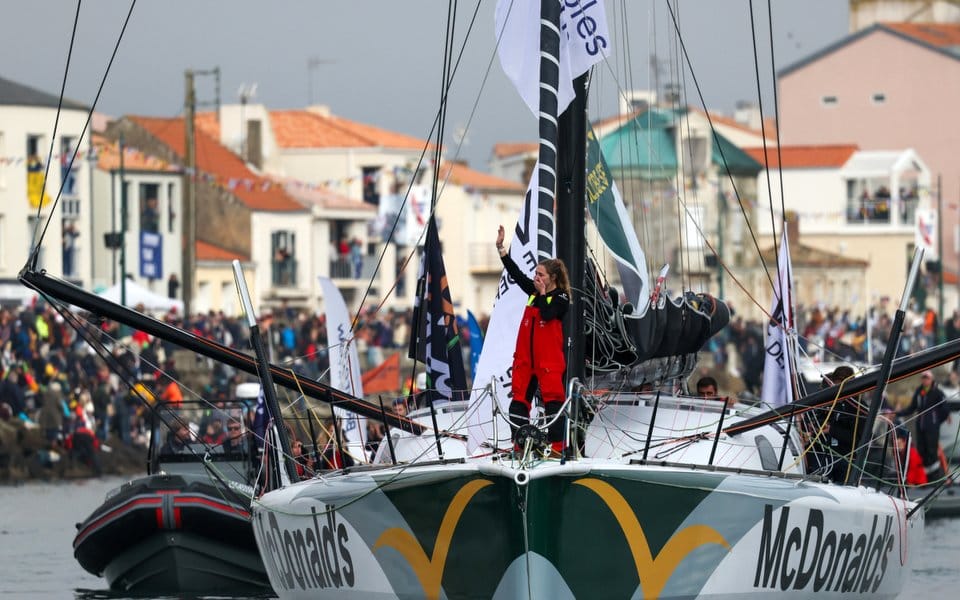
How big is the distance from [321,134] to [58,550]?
70294 mm

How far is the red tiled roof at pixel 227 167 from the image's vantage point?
85.1 metres

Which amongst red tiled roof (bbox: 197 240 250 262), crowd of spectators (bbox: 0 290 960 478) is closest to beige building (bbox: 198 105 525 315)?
red tiled roof (bbox: 197 240 250 262)

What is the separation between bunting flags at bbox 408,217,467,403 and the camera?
19859 millimetres

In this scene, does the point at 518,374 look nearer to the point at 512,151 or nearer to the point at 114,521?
the point at 114,521

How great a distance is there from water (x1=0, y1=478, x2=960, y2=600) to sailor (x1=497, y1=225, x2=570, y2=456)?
8058 millimetres

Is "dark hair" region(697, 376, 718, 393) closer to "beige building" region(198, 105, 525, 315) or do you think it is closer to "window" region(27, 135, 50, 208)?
"window" region(27, 135, 50, 208)

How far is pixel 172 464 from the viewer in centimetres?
2270

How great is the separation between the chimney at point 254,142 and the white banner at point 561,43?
7592 cm

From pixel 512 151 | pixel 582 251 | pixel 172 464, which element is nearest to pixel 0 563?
pixel 172 464

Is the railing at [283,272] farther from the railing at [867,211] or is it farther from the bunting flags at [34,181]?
the railing at [867,211]

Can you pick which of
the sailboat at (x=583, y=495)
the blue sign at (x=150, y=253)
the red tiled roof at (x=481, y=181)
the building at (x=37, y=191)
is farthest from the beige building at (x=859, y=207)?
the sailboat at (x=583, y=495)

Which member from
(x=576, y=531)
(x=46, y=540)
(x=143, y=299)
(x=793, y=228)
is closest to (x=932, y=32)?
(x=793, y=228)

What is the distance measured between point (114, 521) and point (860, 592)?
8.06m

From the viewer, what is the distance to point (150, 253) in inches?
2638
